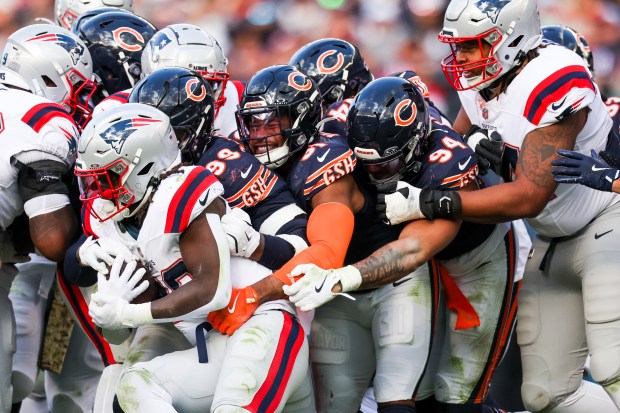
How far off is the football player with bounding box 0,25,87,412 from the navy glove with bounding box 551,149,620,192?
6.80 ft

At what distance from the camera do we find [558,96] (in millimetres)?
4445

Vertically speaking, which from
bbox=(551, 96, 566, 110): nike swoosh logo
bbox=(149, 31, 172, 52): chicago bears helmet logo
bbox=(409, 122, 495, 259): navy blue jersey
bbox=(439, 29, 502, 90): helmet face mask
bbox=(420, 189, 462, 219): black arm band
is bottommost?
bbox=(420, 189, 462, 219): black arm band

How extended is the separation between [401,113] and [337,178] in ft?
1.25

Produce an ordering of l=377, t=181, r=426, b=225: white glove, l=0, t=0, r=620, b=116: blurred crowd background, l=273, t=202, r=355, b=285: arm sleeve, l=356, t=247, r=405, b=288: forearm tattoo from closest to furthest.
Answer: l=273, t=202, r=355, b=285: arm sleeve
l=356, t=247, r=405, b=288: forearm tattoo
l=377, t=181, r=426, b=225: white glove
l=0, t=0, r=620, b=116: blurred crowd background

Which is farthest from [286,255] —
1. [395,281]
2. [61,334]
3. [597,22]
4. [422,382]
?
[597,22]

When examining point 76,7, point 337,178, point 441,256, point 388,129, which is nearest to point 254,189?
point 337,178

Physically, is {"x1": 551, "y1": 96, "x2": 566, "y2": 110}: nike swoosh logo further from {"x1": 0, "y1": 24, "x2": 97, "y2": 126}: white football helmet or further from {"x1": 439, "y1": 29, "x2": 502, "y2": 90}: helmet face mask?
{"x1": 0, "y1": 24, "x2": 97, "y2": 126}: white football helmet

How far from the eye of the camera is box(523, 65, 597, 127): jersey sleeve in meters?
4.44

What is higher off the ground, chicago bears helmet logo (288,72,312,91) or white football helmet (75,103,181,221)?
chicago bears helmet logo (288,72,312,91)

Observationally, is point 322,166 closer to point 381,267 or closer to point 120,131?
point 381,267

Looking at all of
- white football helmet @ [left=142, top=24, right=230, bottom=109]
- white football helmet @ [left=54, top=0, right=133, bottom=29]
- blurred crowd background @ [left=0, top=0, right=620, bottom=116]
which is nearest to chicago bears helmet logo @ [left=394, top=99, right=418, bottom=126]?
white football helmet @ [left=142, top=24, right=230, bottom=109]

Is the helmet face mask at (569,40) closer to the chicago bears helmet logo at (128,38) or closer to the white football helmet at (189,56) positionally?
the white football helmet at (189,56)

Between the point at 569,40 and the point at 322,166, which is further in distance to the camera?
the point at 569,40

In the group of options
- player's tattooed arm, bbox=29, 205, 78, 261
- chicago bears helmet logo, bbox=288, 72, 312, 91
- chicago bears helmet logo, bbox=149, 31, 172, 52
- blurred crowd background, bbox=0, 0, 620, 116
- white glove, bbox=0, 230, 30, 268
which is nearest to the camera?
player's tattooed arm, bbox=29, 205, 78, 261
